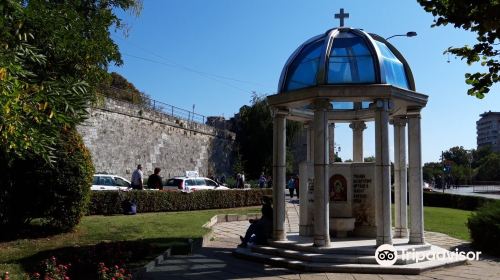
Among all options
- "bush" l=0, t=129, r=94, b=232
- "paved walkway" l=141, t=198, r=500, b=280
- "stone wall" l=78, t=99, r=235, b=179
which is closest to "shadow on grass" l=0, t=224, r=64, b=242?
"bush" l=0, t=129, r=94, b=232

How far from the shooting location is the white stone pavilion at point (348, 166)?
9.30 metres

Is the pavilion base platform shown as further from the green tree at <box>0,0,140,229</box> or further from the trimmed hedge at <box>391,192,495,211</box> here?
the trimmed hedge at <box>391,192,495,211</box>

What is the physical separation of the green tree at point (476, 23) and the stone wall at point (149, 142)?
59.9ft

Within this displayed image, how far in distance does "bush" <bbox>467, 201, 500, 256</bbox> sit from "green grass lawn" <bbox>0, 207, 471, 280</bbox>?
1866 millimetres

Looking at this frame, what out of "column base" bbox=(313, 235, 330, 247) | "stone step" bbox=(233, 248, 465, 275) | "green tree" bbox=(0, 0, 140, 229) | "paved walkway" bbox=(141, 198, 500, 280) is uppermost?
"green tree" bbox=(0, 0, 140, 229)

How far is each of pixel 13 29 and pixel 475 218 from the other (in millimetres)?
10923

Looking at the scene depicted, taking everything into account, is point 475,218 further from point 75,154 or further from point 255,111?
point 255,111

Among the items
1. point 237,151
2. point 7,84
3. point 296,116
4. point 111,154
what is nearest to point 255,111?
point 237,151

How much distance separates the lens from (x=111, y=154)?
30234 mm

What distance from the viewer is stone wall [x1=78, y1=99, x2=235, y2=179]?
29.2 metres

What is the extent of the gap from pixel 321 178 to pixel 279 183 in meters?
1.37

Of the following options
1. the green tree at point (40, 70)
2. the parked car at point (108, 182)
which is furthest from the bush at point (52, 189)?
the parked car at point (108, 182)
